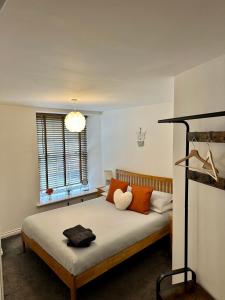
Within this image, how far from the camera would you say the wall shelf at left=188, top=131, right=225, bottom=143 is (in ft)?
4.55

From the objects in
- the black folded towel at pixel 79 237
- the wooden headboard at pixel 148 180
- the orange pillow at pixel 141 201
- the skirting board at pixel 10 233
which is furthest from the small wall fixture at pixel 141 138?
the skirting board at pixel 10 233

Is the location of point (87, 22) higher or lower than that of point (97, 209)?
higher

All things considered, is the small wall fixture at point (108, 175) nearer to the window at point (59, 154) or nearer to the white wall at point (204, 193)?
the window at point (59, 154)

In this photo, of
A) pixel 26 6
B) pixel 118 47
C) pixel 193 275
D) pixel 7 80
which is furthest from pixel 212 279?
pixel 7 80

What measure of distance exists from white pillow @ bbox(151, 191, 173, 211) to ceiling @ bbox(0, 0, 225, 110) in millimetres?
2056

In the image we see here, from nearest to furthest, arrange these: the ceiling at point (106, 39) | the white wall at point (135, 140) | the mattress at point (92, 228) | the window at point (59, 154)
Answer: the ceiling at point (106, 39) → the mattress at point (92, 228) → the white wall at point (135, 140) → the window at point (59, 154)

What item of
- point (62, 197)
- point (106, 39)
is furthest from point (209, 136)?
point (62, 197)

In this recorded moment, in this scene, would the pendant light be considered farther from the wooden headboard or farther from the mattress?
the wooden headboard

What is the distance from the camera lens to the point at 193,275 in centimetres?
173

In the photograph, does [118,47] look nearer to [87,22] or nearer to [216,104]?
[87,22]

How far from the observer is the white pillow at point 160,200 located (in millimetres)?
3306

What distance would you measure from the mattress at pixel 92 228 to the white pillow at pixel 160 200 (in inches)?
5.4

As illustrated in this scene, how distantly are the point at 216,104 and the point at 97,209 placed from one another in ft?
8.65

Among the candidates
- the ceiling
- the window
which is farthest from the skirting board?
the ceiling
